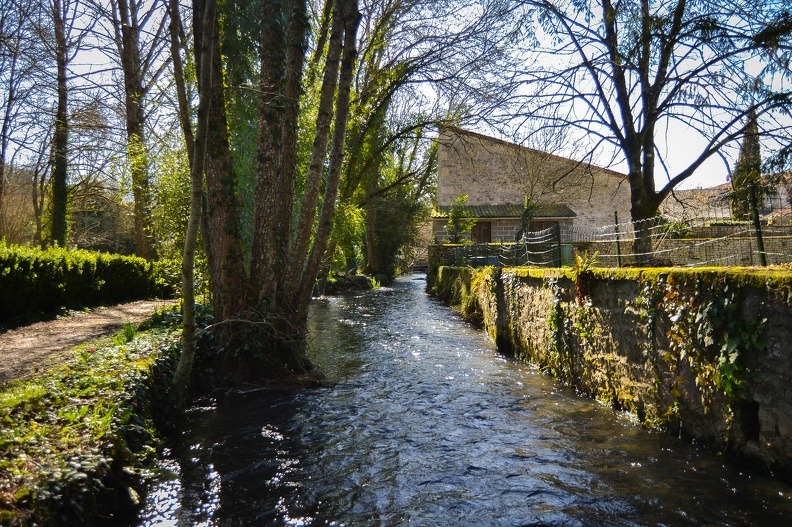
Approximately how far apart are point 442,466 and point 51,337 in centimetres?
703

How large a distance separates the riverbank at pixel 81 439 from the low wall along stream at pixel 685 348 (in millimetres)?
4633

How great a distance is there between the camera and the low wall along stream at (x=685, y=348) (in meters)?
4.29

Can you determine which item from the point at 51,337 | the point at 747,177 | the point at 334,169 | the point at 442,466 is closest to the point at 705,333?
the point at 442,466

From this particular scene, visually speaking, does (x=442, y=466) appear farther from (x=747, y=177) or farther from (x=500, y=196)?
(x=500, y=196)

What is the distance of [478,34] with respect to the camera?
16109 mm

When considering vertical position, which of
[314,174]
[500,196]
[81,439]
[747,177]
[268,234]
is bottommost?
[81,439]

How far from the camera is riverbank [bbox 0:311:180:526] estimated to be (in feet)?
10.8

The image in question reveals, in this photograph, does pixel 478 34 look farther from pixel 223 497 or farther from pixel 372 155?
pixel 223 497

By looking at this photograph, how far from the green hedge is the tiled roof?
708 inches

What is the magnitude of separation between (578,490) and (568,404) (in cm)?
266

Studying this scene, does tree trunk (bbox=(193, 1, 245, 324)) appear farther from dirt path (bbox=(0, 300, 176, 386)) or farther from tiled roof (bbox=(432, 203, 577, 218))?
tiled roof (bbox=(432, 203, 577, 218))

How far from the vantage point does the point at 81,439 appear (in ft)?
13.2

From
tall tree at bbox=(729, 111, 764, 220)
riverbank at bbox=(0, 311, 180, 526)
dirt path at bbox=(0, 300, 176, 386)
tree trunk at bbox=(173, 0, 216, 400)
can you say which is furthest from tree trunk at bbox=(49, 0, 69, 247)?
tall tree at bbox=(729, 111, 764, 220)

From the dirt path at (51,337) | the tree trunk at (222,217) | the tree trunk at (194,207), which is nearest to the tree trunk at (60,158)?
the dirt path at (51,337)
